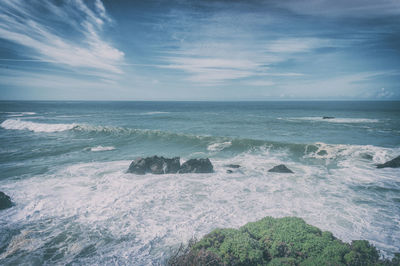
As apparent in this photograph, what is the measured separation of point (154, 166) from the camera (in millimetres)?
15703

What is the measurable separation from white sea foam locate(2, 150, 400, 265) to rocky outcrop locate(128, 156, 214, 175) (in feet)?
2.17

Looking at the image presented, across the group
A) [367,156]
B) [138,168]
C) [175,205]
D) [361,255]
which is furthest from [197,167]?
[367,156]

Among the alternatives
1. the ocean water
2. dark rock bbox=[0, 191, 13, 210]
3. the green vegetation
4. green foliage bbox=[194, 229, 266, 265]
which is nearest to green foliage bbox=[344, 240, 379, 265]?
the green vegetation

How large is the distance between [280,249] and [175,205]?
5.99m

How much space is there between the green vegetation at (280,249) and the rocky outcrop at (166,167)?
9188 mm

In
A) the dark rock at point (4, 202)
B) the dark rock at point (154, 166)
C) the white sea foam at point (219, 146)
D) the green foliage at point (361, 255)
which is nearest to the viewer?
the green foliage at point (361, 255)

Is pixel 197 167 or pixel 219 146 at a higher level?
pixel 197 167

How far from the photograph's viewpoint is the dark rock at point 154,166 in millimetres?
15305

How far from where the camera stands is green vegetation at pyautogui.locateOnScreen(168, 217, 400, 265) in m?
5.10

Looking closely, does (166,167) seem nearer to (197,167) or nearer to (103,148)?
(197,167)

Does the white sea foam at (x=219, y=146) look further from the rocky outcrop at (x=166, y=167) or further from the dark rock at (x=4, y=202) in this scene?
the dark rock at (x=4, y=202)

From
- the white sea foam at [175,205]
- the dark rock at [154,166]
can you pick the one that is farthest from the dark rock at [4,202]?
the dark rock at [154,166]

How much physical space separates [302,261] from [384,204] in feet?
28.8

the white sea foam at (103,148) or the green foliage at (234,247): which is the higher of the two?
the green foliage at (234,247)
